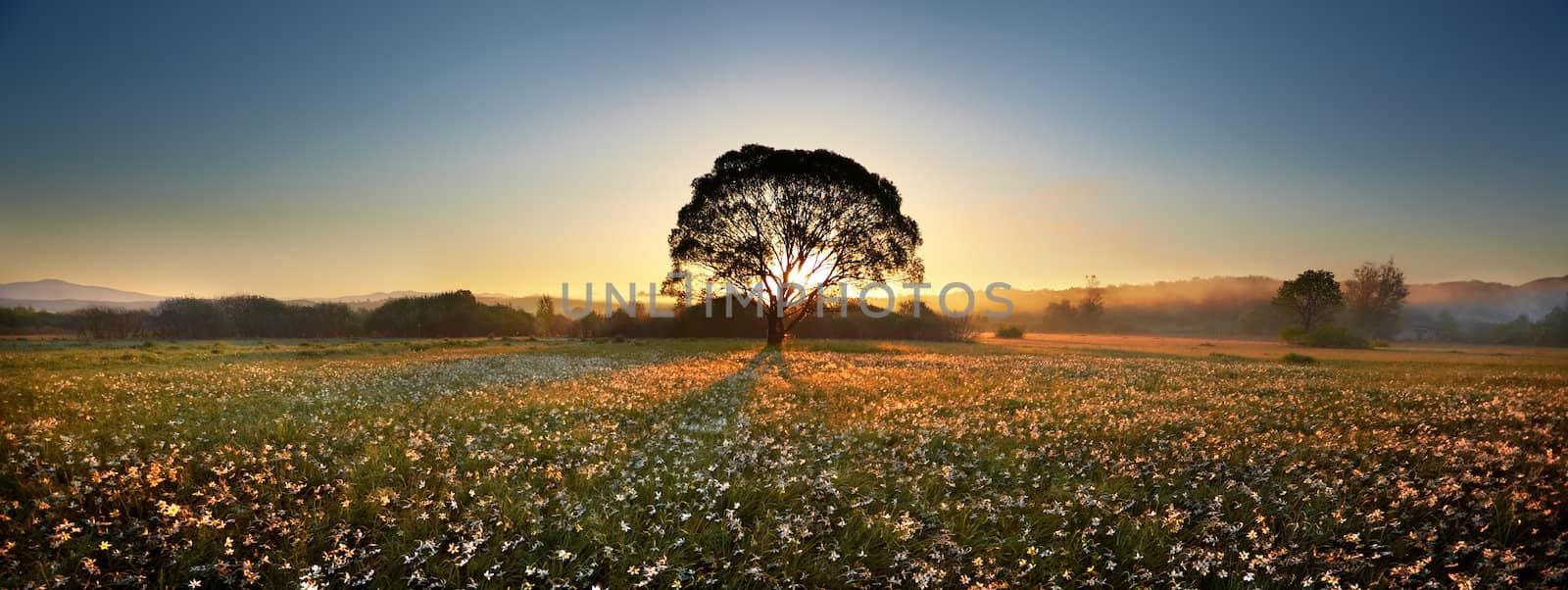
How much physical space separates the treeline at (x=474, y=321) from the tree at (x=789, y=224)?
1260 centimetres

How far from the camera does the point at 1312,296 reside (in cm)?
3841

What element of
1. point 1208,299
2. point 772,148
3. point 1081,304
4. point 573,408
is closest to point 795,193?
point 772,148

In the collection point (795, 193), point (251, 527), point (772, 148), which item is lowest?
point (251, 527)

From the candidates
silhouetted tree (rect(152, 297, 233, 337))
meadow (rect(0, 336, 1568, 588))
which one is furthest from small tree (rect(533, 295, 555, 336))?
meadow (rect(0, 336, 1568, 588))

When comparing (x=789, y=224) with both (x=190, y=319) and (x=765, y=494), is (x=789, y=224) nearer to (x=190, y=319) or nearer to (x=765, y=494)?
(x=765, y=494)

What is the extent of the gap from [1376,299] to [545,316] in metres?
77.7

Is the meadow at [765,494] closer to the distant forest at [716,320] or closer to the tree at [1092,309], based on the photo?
the distant forest at [716,320]

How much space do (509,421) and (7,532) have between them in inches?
180

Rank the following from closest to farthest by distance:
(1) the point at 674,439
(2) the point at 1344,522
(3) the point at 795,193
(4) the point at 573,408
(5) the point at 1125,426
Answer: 1. (2) the point at 1344,522
2. (1) the point at 674,439
3. (5) the point at 1125,426
4. (4) the point at 573,408
5. (3) the point at 795,193

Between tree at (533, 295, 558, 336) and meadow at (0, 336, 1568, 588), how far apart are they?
180 feet

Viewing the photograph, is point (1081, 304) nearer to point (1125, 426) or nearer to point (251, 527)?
point (1125, 426)

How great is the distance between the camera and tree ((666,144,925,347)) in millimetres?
29062

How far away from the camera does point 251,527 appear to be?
3.91 metres

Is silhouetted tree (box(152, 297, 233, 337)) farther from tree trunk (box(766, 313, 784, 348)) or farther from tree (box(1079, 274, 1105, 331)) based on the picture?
tree (box(1079, 274, 1105, 331))
